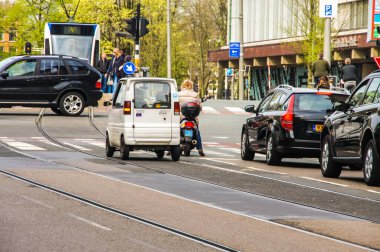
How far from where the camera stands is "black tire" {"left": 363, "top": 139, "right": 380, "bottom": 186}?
16469 millimetres

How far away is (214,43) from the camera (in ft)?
351

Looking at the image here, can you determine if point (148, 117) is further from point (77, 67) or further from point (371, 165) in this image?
point (77, 67)

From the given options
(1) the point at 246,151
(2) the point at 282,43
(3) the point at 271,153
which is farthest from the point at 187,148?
(2) the point at 282,43

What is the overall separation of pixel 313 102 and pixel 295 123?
64cm

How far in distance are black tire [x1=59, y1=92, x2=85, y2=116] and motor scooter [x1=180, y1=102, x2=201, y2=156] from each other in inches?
523

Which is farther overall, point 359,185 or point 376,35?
point 376,35

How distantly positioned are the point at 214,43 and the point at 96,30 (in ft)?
193

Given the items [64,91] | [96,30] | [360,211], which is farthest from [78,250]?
[96,30]

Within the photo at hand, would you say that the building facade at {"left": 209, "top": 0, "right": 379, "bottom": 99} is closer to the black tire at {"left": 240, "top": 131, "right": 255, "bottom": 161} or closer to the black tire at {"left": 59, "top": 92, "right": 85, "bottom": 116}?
the black tire at {"left": 59, "top": 92, "right": 85, "bottom": 116}

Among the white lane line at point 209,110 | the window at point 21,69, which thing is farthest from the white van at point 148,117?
the white lane line at point 209,110

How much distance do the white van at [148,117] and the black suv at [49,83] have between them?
585 inches

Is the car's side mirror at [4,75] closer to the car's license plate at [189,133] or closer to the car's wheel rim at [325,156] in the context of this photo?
the car's license plate at [189,133]

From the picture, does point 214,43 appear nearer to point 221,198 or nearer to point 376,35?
point 376,35

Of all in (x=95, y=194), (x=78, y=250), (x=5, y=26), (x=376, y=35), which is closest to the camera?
(x=78, y=250)
